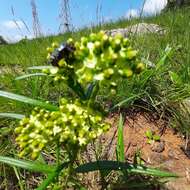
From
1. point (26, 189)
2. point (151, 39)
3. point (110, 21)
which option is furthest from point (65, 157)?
point (110, 21)

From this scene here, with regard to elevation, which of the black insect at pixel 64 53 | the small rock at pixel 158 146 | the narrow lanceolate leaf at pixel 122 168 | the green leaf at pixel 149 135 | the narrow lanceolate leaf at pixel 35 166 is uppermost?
the black insect at pixel 64 53

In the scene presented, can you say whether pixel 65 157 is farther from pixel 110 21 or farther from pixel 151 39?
pixel 110 21

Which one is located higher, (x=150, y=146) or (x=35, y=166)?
(x=35, y=166)

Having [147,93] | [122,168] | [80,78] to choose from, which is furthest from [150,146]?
[80,78]

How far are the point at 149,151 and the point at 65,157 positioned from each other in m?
0.55

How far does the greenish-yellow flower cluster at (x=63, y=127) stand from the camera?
150 centimetres

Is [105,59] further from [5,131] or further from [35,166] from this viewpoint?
[5,131]

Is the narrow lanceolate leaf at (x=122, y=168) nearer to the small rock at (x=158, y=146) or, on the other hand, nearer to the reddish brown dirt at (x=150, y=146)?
the reddish brown dirt at (x=150, y=146)

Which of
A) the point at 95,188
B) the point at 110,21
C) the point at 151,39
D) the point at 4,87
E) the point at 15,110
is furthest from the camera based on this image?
the point at 110,21

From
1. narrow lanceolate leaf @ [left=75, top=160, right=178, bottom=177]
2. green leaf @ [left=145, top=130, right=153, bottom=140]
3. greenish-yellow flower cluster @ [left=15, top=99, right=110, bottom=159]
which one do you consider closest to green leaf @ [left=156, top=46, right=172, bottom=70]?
green leaf @ [left=145, top=130, right=153, bottom=140]

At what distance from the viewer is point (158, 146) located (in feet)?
9.02

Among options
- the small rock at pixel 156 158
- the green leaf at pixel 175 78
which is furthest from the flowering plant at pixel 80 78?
the green leaf at pixel 175 78

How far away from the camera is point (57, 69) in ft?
5.00

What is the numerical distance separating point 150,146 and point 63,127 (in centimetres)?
134
